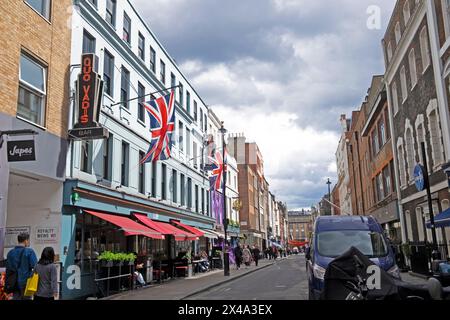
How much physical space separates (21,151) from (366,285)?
10.0 m

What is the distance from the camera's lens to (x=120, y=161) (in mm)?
19656

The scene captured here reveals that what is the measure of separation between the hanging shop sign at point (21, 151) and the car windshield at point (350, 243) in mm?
7622

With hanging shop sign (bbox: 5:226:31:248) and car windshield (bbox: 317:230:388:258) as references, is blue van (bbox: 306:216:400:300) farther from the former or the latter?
hanging shop sign (bbox: 5:226:31:248)

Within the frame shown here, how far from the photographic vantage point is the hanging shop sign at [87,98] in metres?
15.3

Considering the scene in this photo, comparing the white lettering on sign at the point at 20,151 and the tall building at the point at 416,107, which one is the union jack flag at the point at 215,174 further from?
the white lettering on sign at the point at 20,151

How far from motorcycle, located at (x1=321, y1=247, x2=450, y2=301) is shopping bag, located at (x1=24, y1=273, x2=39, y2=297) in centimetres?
487

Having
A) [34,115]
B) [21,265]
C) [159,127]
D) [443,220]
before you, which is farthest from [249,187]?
[21,265]

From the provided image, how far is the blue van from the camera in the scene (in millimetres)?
9780

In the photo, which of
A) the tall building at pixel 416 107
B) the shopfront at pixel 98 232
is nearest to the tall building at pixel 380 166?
the tall building at pixel 416 107

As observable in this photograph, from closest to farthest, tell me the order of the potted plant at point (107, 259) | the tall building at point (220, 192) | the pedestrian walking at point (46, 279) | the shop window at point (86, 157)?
the pedestrian walking at point (46, 279)
the potted plant at point (107, 259)
the shop window at point (86, 157)
the tall building at point (220, 192)

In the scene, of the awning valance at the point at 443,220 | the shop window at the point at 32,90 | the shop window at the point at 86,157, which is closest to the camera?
the shop window at the point at 32,90

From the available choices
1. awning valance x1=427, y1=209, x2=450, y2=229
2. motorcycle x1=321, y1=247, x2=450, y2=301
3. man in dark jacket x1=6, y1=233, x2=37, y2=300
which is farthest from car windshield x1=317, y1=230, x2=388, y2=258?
awning valance x1=427, y1=209, x2=450, y2=229

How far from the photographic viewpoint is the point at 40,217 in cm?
1487

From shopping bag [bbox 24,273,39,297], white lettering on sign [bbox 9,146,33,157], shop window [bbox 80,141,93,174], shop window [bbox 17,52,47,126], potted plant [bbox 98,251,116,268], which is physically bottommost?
shopping bag [bbox 24,273,39,297]
